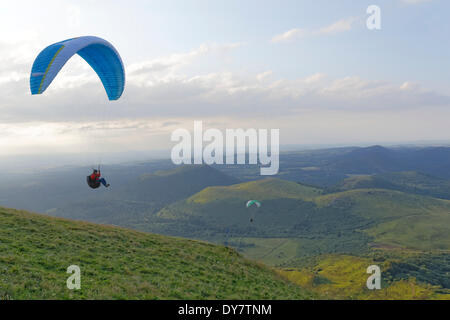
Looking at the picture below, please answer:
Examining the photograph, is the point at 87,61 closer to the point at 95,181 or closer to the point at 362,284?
the point at 95,181

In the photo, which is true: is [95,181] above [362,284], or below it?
above

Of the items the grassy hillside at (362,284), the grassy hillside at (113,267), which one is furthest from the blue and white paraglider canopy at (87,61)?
the grassy hillside at (362,284)

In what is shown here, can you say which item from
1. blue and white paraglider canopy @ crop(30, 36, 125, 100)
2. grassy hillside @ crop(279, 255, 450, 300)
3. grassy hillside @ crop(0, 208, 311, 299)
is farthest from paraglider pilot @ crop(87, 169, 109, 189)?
grassy hillside @ crop(279, 255, 450, 300)

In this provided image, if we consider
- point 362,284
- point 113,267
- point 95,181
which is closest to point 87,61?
point 95,181

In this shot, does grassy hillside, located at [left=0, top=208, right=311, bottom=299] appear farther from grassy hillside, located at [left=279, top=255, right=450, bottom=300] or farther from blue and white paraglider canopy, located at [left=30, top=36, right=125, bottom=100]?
grassy hillside, located at [left=279, top=255, right=450, bottom=300]

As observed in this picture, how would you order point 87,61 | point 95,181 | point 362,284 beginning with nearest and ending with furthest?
point 95,181 → point 87,61 → point 362,284
